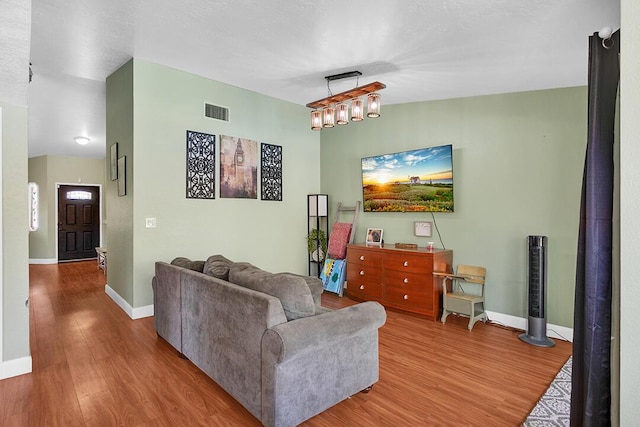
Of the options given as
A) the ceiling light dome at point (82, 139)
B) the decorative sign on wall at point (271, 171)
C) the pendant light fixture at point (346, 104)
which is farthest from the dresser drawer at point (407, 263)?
the ceiling light dome at point (82, 139)

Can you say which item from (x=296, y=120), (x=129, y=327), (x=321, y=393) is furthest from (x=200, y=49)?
(x=321, y=393)

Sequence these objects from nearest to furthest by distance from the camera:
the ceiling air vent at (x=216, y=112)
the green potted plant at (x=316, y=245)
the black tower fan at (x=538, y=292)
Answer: the black tower fan at (x=538, y=292)
the ceiling air vent at (x=216, y=112)
the green potted plant at (x=316, y=245)

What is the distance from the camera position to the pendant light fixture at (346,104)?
3461 mm

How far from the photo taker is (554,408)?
2260 millimetres

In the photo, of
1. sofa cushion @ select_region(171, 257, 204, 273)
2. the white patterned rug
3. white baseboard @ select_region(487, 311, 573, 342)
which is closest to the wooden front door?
sofa cushion @ select_region(171, 257, 204, 273)

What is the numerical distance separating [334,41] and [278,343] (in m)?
2.71

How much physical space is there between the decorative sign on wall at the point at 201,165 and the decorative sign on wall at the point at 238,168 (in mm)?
146

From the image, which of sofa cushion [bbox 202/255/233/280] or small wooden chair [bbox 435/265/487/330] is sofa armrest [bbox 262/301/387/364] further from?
small wooden chair [bbox 435/265/487/330]

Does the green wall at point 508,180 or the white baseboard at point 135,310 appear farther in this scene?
the white baseboard at point 135,310

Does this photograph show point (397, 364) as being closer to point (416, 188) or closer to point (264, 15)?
point (416, 188)

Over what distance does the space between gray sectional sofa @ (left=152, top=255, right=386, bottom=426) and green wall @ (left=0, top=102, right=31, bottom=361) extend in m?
1.34

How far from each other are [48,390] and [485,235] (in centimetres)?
445

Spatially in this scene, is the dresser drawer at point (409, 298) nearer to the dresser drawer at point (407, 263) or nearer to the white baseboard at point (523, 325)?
the dresser drawer at point (407, 263)

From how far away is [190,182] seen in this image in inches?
173
